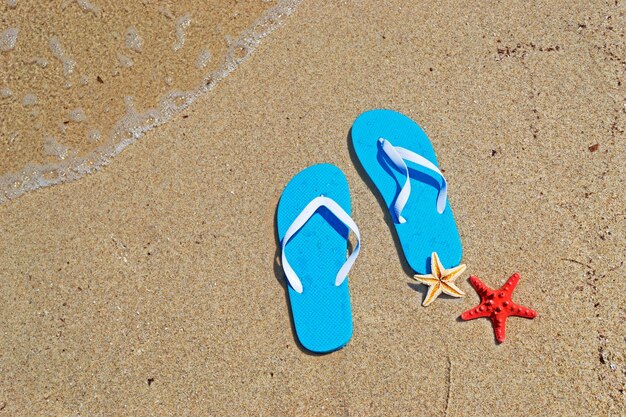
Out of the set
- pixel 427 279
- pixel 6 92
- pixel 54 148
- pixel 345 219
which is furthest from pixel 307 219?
pixel 6 92

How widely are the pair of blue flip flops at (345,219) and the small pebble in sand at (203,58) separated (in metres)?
1.06

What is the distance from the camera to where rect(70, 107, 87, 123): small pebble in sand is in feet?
11.3

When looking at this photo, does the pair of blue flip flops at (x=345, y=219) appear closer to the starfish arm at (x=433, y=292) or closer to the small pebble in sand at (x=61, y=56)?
the starfish arm at (x=433, y=292)

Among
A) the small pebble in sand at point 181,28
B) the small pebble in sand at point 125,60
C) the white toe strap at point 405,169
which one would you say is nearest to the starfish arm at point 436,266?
the white toe strap at point 405,169

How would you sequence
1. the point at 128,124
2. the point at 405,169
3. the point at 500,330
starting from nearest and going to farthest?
the point at 500,330
the point at 405,169
the point at 128,124

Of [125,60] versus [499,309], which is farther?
[125,60]

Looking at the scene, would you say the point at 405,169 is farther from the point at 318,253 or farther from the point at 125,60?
the point at 125,60

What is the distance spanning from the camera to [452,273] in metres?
3.03

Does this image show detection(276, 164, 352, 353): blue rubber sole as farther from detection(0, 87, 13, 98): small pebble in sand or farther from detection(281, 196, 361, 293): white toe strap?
detection(0, 87, 13, 98): small pebble in sand

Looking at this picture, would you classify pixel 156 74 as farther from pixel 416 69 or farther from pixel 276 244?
pixel 416 69

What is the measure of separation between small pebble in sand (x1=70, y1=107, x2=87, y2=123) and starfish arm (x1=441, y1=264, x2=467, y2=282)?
2.58 metres

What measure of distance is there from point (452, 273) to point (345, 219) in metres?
0.72

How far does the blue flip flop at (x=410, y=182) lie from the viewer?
3.14 metres

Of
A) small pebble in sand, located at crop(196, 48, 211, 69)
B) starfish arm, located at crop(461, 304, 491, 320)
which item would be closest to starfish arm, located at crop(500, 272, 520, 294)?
starfish arm, located at crop(461, 304, 491, 320)
